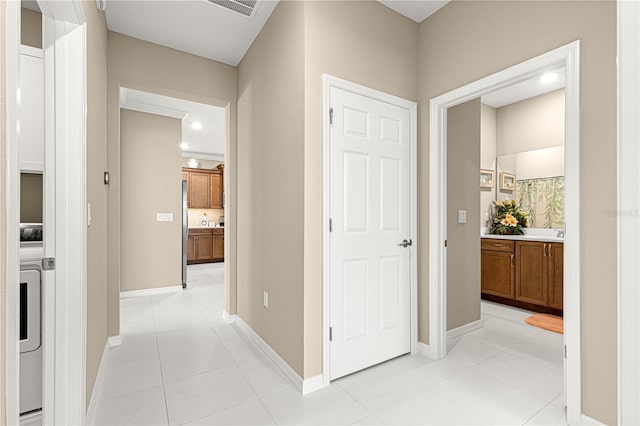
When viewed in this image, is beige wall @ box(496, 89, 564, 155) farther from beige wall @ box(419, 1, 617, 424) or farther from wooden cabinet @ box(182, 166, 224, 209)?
wooden cabinet @ box(182, 166, 224, 209)

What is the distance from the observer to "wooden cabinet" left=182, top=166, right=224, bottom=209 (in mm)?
7461

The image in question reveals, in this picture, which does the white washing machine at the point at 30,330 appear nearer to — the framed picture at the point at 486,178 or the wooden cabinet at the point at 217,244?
the framed picture at the point at 486,178

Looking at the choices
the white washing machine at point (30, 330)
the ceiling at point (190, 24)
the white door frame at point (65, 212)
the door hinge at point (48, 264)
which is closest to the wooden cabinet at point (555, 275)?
the ceiling at point (190, 24)

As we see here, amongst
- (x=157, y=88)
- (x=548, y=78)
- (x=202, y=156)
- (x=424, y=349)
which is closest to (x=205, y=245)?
(x=202, y=156)

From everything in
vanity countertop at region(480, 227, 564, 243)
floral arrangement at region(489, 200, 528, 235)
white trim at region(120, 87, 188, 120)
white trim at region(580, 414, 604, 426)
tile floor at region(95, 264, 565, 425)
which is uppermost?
white trim at region(120, 87, 188, 120)

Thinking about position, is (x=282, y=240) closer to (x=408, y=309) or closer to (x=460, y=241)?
(x=408, y=309)

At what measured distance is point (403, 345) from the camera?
2.52 meters

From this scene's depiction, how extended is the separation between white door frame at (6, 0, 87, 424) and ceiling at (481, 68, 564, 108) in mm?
3904

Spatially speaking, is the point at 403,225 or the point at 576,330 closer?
the point at 576,330

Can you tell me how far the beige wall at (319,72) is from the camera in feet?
6.69

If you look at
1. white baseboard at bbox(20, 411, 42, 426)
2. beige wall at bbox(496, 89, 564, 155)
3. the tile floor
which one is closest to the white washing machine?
white baseboard at bbox(20, 411, 42, 426)

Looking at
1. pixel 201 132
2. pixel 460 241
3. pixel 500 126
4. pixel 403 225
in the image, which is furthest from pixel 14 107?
pixel 201 132

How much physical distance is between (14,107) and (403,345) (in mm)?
2638

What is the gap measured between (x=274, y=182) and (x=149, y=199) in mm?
2955
